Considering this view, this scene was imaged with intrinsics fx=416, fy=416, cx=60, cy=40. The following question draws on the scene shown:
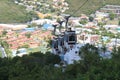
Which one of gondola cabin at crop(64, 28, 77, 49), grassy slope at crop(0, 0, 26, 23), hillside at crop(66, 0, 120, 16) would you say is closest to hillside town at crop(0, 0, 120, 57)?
hillside at crop(66, 0, 120, 16)

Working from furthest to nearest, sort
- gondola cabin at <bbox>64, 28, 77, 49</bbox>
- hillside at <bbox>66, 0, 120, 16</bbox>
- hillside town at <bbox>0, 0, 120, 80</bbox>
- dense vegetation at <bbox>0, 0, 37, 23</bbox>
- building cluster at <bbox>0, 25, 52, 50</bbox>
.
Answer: hillside at <bbox>66, 0, 120, 16</bbox> < dense vegetation at <bbox>0, 0, 37, 23</bbox> < building cluster at <bbox>0, 25, 52, 50</bbox> < gondola cabin at <bbox>64, 28, 77, 49</bbox> < hillside town at <bbox>0, 0, 120, 80</bbox>

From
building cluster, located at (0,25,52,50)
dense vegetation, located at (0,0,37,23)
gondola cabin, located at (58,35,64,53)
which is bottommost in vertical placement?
building cluster, located at (0,25,52,50)

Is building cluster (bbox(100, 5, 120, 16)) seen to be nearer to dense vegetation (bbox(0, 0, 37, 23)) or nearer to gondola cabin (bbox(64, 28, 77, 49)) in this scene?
dense vegetation (bbox(0, 0, 37, 23))

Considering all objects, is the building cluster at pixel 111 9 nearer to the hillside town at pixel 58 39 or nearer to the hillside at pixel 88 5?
the hillside town at pixel 58 39

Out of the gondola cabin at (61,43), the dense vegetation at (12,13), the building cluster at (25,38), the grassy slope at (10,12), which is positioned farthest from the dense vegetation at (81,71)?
the grassy slope at (10,12)

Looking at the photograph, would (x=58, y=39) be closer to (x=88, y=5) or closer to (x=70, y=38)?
(x=70, y=38)

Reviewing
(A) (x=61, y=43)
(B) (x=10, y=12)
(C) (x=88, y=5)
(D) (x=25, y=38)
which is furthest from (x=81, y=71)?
(C) (x=88, y=5)
